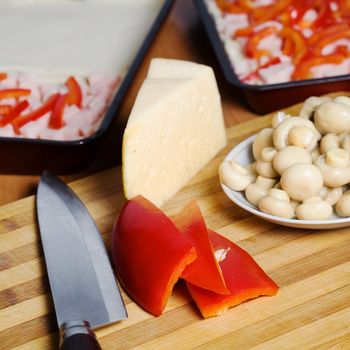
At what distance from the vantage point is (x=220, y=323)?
125 centimetres

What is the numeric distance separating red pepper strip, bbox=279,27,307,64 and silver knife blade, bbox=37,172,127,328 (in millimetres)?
726

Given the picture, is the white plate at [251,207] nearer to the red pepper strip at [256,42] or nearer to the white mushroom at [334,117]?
the white mushroom at [334,117]

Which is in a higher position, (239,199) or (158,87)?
(158,87)

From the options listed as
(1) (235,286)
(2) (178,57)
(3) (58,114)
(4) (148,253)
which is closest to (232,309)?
(1) (235,286)

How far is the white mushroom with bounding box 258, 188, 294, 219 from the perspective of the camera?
4.45ft

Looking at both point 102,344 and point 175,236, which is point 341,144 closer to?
point 175,236

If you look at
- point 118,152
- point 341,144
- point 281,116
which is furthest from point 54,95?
point 341,144

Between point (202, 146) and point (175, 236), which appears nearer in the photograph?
point (175, 236)

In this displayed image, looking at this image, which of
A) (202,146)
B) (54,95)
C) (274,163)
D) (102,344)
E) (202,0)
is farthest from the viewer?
(202,0)

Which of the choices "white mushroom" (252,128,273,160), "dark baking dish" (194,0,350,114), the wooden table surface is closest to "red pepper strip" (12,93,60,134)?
the wooden table surface

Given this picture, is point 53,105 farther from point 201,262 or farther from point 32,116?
point 201,262

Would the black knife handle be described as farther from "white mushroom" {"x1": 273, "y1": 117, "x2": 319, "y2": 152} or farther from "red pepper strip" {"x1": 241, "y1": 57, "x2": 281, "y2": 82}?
"red pepper strip" {"x1": 241, "y1": 57, "x2": 281, "y2": 82}

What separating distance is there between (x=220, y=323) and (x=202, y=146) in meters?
0.47

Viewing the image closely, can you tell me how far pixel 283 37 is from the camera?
200 cm
